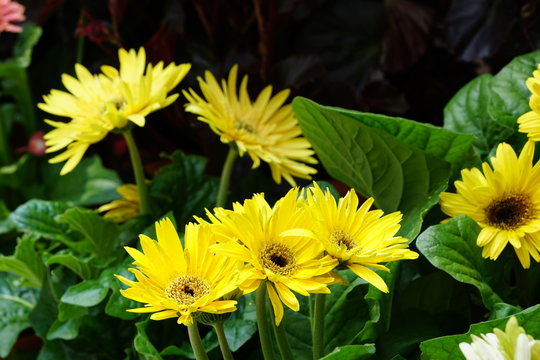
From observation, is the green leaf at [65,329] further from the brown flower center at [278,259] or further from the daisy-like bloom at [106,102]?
the brown flower center at [278,259]

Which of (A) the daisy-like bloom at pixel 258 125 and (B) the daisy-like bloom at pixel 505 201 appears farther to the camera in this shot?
(A) the daisy-like bloom at pixel 258 125

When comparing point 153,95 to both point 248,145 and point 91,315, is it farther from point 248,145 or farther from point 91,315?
point 91,315

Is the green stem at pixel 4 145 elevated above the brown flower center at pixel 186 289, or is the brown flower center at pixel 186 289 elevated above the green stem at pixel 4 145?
the brown flower center at pixel 186 289

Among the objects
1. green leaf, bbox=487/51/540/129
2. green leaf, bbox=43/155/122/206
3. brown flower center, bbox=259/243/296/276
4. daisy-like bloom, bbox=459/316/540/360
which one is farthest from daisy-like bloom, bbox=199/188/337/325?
green leaf, bbox=43/155/122/206

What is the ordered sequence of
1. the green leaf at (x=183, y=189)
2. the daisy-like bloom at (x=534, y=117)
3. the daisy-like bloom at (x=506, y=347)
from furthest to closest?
1. the green leaf at (x=183, y=189)
2. the daisy-like bloom at (x=534, y=117)
3. the daisy-like bloom at (x=506, y=347)

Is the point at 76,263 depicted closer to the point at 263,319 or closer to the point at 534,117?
the point at 263,319

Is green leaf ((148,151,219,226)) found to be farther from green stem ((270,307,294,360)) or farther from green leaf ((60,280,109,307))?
green stem ((270,307,294,360))

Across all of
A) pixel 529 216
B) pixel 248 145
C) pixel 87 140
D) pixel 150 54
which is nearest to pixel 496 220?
pixel 529 216

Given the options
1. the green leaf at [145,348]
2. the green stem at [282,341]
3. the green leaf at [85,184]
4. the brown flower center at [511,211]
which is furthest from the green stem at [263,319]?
the green leaf at [85,184]
